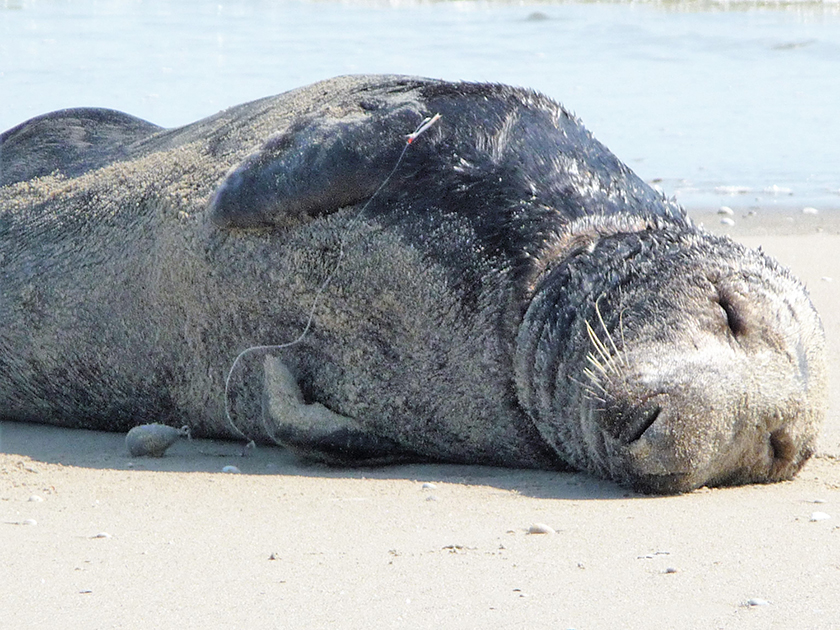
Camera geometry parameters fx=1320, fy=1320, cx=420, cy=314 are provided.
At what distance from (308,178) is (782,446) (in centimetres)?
188

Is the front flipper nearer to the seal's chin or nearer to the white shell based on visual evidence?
the white shell

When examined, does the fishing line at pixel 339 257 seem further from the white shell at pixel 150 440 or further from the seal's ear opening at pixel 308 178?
the white shell at pixel 150 440

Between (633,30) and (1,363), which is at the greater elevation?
(633,30)

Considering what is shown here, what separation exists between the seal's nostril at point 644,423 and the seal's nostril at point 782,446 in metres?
0.44

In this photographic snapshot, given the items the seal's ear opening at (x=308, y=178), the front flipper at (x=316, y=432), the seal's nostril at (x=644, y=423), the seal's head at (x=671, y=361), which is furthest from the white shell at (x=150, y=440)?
the seal's nostril at (x=644, y=423)

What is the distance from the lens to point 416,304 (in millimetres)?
4621

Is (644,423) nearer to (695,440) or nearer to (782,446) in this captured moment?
(695,440)

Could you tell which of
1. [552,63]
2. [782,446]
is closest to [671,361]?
[782,446]

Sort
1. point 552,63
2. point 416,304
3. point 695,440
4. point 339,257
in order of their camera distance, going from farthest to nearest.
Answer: point 552,63, point 339,257, point 416,304, point 695,440

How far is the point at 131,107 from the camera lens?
1204cm

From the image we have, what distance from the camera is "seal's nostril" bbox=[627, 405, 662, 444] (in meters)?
3.94

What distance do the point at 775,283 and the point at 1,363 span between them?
3.16m

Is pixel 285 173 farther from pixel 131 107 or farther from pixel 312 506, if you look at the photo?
pixel 131 107

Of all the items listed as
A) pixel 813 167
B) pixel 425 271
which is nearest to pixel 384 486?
pixel 425 271
